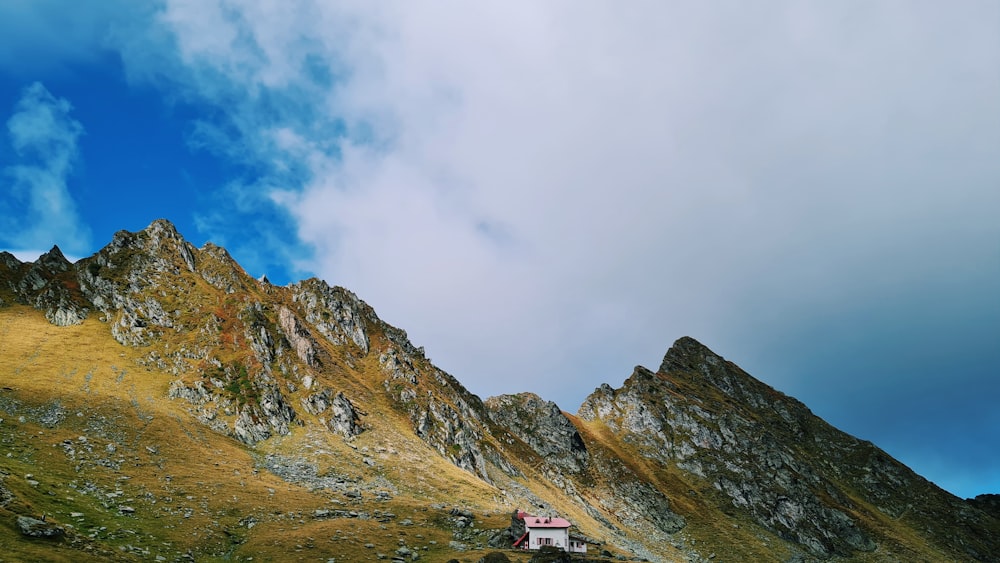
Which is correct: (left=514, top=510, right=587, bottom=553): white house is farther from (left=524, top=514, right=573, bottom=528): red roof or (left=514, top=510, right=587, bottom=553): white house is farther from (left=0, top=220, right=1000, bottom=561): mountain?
(left=0, top=220, right=1000, bottom=561): mountain

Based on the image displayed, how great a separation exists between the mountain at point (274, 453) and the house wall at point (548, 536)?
13.2 ft

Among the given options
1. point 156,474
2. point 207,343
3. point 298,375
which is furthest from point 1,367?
point 298,375

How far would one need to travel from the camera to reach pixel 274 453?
368 feet

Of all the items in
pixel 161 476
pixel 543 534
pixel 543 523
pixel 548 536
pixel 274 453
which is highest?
pixel 274 453

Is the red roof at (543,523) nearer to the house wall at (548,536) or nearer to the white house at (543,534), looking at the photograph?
the white house at (543,534)

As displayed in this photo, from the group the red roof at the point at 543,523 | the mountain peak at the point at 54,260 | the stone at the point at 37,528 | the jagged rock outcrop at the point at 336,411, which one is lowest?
the stone at the point at 37,528

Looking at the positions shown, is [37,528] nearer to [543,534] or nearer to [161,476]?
[161,476]

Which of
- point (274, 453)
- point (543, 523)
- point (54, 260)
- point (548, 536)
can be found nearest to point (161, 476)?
point (274, 453)

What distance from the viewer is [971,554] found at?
193 metres

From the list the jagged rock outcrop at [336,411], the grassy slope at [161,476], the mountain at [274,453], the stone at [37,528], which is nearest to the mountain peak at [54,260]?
the mountain at [274,453]

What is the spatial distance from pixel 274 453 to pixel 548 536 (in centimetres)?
6063

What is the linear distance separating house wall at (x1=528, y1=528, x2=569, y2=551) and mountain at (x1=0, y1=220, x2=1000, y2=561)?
402 cm

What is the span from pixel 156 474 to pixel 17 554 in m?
44.1

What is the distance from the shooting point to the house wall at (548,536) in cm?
8650
